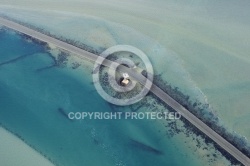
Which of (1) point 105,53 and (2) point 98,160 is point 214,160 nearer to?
(2) point 98,160

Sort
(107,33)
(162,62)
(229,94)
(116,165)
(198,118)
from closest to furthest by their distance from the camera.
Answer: (116,165) → (198,118) → (229,94) → (162,62) → (107,33)

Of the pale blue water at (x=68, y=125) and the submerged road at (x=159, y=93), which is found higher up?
the submerged road at (x=159, y=93)

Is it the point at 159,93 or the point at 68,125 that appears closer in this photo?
the point at 68,125

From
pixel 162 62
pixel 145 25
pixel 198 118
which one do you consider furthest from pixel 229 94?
pixel 145 25

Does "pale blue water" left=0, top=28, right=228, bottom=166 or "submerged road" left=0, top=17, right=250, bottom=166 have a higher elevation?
"submerged road" left=0, top=17, right=250, bottom=166
